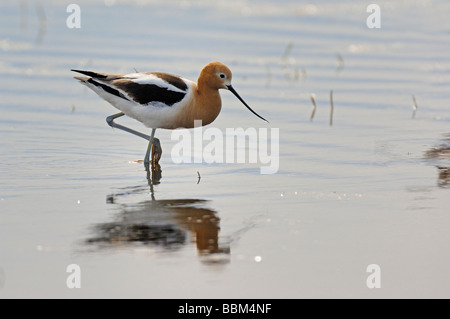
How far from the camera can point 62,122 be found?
947cm

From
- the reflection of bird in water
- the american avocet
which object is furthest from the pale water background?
the american avocet

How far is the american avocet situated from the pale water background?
45cm

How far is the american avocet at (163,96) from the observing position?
8.09 metres

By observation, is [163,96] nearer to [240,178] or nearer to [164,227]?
[240,178]

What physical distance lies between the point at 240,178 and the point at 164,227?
5.31ft

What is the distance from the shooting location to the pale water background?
5.04 metres

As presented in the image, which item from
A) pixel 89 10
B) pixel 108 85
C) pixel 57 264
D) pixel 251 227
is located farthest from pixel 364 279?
pixel 89 10

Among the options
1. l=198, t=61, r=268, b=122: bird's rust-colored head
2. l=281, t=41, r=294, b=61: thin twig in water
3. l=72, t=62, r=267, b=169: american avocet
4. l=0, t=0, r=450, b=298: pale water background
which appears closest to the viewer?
l=0, t=0, r=450, b=298: pale water background

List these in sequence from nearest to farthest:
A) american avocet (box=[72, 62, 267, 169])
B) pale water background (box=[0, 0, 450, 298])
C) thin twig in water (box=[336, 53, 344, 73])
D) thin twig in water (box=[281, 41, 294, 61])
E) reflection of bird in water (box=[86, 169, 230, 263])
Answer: pale water background (box=[0, 0, 450, 298]) → reflection of bird in water (box=[86, 169, 230, 263]) → american avocet (box=[72, 62, 267, 169]) → thin twig in water (box=[336, 53, 344, 73]) → thin twig in water (box=[281, 41, 294, 61])

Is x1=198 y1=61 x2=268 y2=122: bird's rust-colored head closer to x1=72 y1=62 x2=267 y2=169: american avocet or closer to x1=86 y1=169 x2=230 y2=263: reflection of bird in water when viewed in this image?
x1=72 y1=62 x2=267 y2=169: american avocet

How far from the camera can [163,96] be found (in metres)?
8.09

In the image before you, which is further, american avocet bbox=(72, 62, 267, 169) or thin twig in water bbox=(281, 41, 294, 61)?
thin twig in water bbox=(281, 41, 294, 61)

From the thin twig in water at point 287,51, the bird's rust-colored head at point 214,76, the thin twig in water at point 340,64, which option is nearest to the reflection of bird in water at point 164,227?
the bird's rust-colored head at point 214,76
